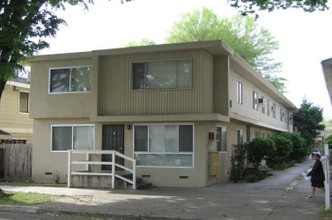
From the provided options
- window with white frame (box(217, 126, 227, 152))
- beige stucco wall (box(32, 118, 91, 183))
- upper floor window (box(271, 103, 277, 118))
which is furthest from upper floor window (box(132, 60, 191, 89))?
upper floor window (box(271, 103, 277, 118))

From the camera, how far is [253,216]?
1193 cm

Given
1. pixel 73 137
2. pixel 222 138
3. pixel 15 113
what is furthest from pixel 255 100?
pixel 15 113

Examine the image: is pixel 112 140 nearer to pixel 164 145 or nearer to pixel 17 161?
pixel 164 145

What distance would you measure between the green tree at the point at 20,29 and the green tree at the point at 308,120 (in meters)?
38.0

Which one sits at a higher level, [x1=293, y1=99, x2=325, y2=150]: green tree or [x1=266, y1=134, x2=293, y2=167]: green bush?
[x1=293, y1=99, x2=325, y2=150]: green tree

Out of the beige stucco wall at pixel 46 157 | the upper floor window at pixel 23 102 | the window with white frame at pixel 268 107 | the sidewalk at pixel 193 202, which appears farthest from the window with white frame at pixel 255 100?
the upper floor window at pixel 23 102

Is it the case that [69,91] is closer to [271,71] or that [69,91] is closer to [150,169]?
[150,169]

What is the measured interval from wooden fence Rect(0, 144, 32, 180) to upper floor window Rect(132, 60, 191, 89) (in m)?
6.73

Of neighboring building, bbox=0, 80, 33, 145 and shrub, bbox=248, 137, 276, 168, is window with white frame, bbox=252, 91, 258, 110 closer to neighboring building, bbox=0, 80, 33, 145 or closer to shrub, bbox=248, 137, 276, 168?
shrub, bbox=248, 137, 276, 168

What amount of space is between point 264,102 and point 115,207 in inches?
822

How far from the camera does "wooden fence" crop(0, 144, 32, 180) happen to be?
904 inches

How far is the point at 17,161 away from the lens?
23.2m

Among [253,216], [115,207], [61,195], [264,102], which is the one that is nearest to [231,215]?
[253,216]

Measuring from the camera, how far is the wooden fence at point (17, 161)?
75.4ft
